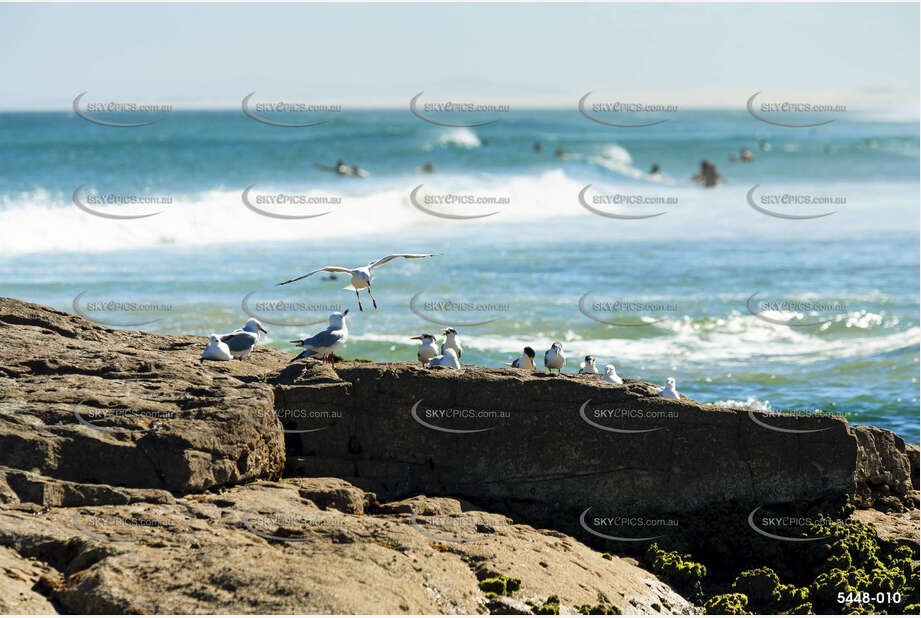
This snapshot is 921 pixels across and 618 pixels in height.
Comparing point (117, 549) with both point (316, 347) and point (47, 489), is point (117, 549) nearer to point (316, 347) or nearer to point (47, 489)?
point (47, 489)

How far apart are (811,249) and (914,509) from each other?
862 inches

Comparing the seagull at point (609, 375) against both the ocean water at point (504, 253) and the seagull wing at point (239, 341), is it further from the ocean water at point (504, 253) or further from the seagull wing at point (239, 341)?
the ocean water at point (504, 253)

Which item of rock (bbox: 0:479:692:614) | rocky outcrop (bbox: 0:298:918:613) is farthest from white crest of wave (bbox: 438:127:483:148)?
rock (bbox: 0:479:692:614)

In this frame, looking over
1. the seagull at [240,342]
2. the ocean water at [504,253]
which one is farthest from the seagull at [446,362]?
the ocean water at [504,253]

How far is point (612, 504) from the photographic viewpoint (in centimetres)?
989

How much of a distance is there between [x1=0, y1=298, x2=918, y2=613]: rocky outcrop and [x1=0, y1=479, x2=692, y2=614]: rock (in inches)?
0.8

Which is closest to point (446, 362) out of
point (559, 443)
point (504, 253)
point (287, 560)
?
point (559, 443)

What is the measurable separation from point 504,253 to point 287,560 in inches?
898

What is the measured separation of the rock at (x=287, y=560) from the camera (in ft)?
22.7

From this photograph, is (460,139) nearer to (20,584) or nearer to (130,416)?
(130,416)

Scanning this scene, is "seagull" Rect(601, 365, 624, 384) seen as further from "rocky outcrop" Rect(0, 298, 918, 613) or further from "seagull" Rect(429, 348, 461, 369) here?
"seagull" Rect(429, 348, 461, 369)

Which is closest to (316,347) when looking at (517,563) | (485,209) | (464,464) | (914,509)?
(464,464)

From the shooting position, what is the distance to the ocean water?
1942 centimetres

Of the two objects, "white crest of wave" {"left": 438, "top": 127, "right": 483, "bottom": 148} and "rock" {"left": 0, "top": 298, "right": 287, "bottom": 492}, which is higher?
"white crest of wave" {"left": 438, "top": 127, "right": 483, "bottom": 148}
